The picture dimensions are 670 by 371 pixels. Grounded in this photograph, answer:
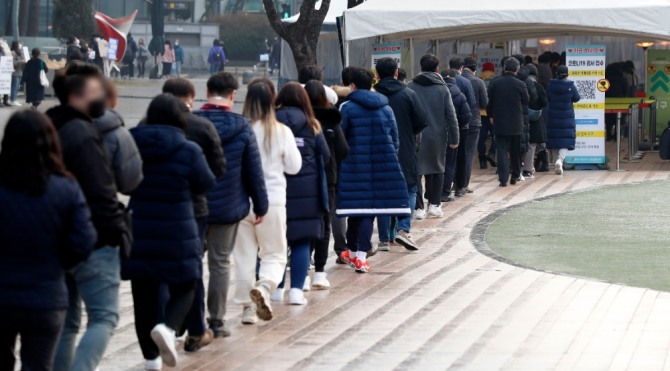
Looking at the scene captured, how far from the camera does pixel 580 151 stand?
2144 centimetres

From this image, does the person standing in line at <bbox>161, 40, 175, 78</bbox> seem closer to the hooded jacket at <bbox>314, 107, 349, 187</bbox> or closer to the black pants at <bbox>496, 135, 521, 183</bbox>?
the black pants at <bbox>496, 135, 521, 183</bbox>

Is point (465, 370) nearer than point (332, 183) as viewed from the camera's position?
Yes

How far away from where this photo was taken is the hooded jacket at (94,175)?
6543 mm

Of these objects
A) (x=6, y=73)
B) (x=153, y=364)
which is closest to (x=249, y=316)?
(x=153, y=364)

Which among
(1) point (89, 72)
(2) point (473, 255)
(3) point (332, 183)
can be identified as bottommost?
(2) point (473, 255)

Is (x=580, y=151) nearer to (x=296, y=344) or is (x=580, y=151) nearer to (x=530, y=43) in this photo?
(x=530, y=43)

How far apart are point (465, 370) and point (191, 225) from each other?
1731mm

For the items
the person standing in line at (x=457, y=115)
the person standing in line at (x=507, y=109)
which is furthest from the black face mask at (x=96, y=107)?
the person standing in line at (x=507, y=109)

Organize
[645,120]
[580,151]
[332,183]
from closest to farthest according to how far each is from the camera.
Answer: [332,183], [580,151], [645,120]

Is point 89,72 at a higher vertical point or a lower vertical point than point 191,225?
higher

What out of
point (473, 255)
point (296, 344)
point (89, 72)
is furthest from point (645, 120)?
point (89, 72)

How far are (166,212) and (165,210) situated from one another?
0.04ft

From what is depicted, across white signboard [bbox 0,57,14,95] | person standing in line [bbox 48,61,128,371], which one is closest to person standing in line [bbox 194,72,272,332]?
person standing in line [bbox 48,61,128,371]

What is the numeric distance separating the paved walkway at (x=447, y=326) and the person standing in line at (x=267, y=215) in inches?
12.1
